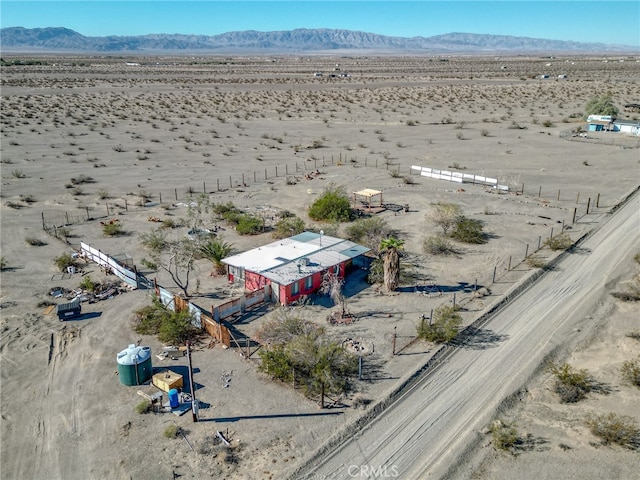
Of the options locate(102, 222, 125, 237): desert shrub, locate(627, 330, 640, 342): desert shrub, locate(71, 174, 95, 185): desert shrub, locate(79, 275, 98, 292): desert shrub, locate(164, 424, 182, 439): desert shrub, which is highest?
locate(71, 174, 95, 185): desert shrub

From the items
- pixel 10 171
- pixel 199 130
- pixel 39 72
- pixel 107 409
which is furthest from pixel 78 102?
pixel 107 409

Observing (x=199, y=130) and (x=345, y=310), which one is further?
(x=199, y=130)

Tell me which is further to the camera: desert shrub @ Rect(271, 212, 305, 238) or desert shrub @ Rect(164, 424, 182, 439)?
desert shrub @ Rect(271, 212, 305, 238)

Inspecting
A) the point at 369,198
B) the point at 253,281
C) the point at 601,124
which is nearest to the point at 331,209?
the point at 369,198

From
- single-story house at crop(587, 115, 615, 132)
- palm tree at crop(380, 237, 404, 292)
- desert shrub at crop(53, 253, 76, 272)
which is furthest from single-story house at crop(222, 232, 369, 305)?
single-story house at crop(587, 115, 615, 132)

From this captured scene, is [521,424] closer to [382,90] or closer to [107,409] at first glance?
[107,409]

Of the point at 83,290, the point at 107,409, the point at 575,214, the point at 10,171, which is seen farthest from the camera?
the point at 10,171

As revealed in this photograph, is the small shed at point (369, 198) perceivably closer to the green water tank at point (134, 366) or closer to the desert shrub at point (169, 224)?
the desert shrub at point (169, 224)

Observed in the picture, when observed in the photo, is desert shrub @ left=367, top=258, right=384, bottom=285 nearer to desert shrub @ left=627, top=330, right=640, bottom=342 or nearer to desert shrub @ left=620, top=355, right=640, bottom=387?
desert shrub @ left=627, top=330, right=640, bottom=342
